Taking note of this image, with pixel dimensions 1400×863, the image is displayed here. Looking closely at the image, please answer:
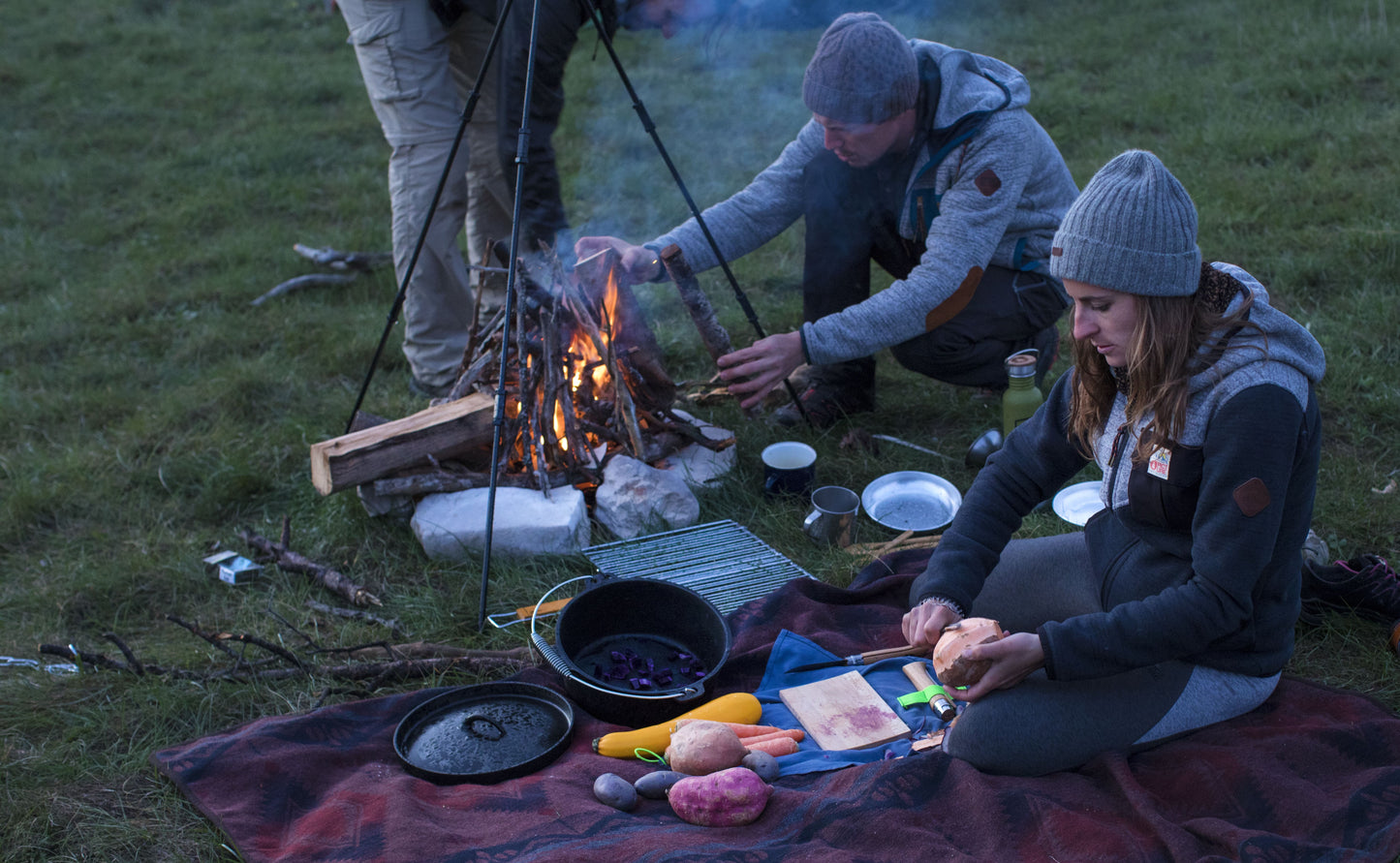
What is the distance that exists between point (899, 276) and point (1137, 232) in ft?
7.84

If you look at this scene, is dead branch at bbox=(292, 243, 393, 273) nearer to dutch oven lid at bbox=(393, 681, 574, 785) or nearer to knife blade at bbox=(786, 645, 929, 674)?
dutch oven lid at bbox=(393, 681, 574, 785)

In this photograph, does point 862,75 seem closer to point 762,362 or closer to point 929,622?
point 762,362

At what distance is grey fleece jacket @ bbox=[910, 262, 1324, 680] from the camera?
7.27 ft

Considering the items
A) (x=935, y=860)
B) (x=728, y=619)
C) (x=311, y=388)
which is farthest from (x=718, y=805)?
(x=311, y=388)

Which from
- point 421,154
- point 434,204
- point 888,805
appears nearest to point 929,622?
point 888,805

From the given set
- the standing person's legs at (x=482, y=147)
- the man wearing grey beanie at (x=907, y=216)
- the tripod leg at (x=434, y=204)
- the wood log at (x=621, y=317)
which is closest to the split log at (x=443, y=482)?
the tripod leg at (x=434, y=204)

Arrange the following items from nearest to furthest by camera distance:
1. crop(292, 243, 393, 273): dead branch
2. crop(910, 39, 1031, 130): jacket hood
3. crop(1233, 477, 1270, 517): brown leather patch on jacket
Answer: crop(1233, 477, 1270, 517): brown leather patch on jacket → crop(910, 39, 1031, 130): jacket hood → crop(292, 243, 393, 273): dead branch

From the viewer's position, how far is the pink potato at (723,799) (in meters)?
2.39

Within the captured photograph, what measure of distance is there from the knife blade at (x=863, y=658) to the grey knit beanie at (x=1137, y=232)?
42.6 inches

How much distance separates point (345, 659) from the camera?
3318mm

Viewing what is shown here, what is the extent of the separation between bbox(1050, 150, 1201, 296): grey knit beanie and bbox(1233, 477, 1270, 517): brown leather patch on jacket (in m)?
0.42

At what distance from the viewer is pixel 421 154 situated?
4.93 metres

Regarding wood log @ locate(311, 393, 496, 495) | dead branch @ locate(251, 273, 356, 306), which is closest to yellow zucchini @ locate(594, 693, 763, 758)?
wood log @ locate(311, 393, 496, 495)

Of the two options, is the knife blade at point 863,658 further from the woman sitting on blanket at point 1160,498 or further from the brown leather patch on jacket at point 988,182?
the brown leather patch on jacket at point 988,182
